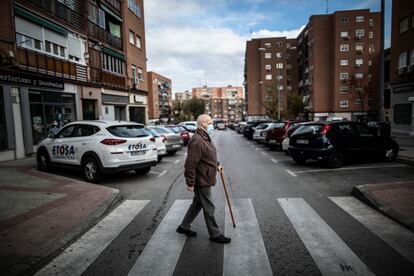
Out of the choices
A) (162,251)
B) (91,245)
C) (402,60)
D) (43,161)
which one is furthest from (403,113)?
(91,245)

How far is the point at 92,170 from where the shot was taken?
25.9ft

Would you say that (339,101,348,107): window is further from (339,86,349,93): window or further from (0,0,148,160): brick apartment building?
(0,0,148,160): brick apartment building

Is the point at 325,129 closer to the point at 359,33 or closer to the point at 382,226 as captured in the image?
the point at 382,226

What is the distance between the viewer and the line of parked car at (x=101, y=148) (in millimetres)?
7555

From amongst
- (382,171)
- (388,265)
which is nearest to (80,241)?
(388,265)

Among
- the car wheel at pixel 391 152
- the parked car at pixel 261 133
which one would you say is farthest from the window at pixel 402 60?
the car wheel at pixel 391 152

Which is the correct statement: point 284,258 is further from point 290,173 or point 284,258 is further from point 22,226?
point 290,173

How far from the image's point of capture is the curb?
432 centimetres

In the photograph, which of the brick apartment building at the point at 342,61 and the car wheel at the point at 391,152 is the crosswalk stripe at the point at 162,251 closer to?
the car wheel at the point at 391,152

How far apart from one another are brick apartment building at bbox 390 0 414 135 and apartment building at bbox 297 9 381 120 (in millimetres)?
29541

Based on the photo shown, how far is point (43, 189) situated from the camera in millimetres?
6816

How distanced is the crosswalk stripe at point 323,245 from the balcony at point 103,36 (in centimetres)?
1996

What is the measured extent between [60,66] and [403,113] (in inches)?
1085

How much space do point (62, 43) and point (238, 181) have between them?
15.1 meters
